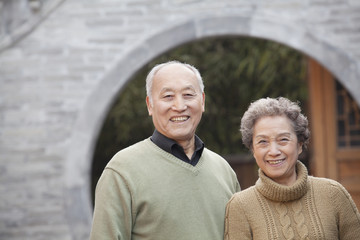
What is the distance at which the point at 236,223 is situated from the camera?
2244 millimetres

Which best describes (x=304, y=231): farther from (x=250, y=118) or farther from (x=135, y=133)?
(x=135, y=133)

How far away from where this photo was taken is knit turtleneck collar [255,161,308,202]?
2.19 m

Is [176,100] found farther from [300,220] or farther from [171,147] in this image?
[300,220]

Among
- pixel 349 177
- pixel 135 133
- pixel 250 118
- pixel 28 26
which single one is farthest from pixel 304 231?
pixel 135 133

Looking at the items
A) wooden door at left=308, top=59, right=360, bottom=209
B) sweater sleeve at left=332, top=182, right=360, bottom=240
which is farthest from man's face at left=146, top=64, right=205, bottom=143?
wooden door at left=308, top=59, right=360, bottom=209

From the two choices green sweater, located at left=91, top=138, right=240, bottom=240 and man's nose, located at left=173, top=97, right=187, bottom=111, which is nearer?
green sweater, located at left=91, top=138, right=240, bottom=240

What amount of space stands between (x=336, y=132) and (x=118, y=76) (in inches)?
96.9

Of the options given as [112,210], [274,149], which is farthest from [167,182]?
[274,149]

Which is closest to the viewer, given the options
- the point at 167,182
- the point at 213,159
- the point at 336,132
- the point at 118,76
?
the point at 167,182

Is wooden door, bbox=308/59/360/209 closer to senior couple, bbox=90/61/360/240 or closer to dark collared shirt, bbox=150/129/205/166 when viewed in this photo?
senior couple, bbox=90/61/360/240

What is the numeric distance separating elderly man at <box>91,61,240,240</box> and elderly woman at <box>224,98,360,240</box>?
128 mm

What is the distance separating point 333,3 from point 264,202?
313 centimetres

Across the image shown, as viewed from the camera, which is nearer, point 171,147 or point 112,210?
point 112,210

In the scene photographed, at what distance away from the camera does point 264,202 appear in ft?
7.38
